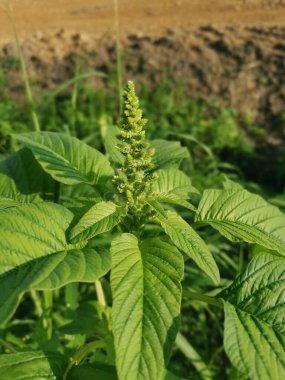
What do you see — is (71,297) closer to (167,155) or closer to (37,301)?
(37,301)

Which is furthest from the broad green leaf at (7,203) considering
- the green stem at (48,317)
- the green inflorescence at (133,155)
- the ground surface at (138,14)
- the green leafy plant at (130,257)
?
the ground surface at (138,14)

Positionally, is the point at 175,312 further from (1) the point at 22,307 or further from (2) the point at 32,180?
(1) the point at 22,307

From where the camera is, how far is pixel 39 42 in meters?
5.13

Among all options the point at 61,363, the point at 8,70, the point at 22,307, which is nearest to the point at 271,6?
the point at 8,70

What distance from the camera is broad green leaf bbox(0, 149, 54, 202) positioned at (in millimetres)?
1600

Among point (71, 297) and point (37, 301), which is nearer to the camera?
point (71, 297)

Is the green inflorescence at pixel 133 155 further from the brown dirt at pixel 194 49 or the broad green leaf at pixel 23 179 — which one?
the brown dirt at pixel 194 49

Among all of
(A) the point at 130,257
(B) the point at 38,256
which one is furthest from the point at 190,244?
(B) the point at 38,256

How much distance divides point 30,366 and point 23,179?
58 cm

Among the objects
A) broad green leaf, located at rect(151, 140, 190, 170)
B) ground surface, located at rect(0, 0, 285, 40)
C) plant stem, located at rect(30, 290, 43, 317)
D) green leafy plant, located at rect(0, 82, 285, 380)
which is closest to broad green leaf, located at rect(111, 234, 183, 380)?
green leafy plant, located at rect(0, 82, 285, 380)

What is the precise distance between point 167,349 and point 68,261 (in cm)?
28

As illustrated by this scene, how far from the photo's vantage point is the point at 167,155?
5.60 ft

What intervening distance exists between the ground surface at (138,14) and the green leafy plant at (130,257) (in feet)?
12.2

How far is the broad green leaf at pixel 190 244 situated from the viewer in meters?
1.20
